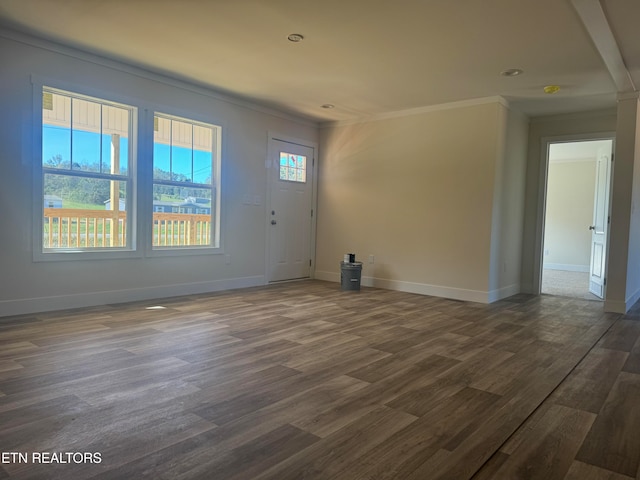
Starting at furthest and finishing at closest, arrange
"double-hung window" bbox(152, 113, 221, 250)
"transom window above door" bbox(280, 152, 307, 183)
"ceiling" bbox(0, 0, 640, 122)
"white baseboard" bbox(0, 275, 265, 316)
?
"transom window above door" bbox(280, 152, 307, 183), "double-hung window" bbox(152, 113, 221, 250), "white baseboard" bbox(0, 275, 265, 316), "ceiling" bbox(0, 0, 640, 122)

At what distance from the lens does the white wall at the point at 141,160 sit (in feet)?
12.2

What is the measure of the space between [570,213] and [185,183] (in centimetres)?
821

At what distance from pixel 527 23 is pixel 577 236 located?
7.29 meters

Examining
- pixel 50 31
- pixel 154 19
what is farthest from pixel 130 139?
pixel 154 19

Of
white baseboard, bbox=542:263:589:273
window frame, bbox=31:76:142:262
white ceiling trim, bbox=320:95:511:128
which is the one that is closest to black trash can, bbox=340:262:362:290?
white ceiling trim, bbox=320:95:511:128

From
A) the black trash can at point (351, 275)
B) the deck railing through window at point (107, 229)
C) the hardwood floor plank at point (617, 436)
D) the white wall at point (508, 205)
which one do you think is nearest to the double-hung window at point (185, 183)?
the deck railing through window at point (107, 229)

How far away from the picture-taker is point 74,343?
120 inches

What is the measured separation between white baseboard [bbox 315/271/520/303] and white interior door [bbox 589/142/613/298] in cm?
105

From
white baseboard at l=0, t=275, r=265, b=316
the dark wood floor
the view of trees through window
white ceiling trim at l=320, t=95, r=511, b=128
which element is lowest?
the dark wood floor

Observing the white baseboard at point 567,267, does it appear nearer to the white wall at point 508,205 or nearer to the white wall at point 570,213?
the white wall at point 570,213

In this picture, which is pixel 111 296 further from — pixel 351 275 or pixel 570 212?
pixel 570 212

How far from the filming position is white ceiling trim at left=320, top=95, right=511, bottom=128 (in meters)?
5.08

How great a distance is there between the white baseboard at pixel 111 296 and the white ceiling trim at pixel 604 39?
15.1 feet

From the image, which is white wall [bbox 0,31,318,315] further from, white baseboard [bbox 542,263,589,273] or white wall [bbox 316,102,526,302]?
white baseboard [bbox 542,263,589,273]
